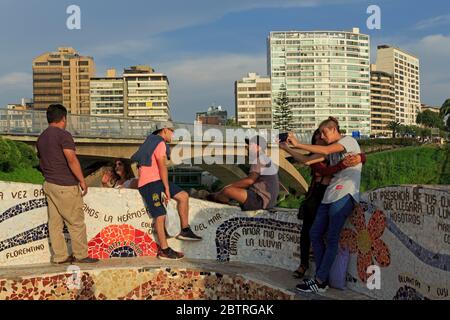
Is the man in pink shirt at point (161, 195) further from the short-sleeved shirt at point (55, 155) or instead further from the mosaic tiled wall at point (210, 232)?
the short-sleeved shirt at point (55, 155)

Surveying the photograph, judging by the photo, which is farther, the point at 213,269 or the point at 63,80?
the point at 63,80

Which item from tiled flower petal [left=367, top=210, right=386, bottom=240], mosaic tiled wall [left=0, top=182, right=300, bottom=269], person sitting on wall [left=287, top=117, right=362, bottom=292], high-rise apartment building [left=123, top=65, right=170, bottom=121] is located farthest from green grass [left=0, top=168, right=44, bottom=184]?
high-rise apartment building [left=123, top=65, right=170, bottom=121]

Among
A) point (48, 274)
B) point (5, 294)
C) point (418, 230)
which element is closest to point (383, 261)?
point (418, 230)

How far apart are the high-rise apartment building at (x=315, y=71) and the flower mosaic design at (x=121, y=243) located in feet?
487

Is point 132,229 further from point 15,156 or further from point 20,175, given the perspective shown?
point 20,175

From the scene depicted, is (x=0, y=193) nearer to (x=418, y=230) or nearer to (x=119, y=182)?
(x=119, y=182)

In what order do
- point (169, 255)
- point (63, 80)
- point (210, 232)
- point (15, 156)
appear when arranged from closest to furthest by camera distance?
point (169, 255) < point (210, 232) < point (15, 156) < point (63, 80)

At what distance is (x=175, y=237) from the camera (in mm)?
5879

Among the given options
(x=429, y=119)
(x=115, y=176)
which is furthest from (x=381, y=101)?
(x=115, y=176)

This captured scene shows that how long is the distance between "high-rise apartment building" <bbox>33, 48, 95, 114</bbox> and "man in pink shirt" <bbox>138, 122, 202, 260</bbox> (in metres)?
148

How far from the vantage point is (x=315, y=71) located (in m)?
154

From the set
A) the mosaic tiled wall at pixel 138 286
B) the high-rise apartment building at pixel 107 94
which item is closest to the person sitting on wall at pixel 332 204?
the mosaic tiled wall at pixel 138 286

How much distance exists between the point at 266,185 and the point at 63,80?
149m

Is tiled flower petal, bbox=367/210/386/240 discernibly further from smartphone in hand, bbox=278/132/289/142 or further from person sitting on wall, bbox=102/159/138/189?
person sitting on wall, bbox=102/159/138/189
